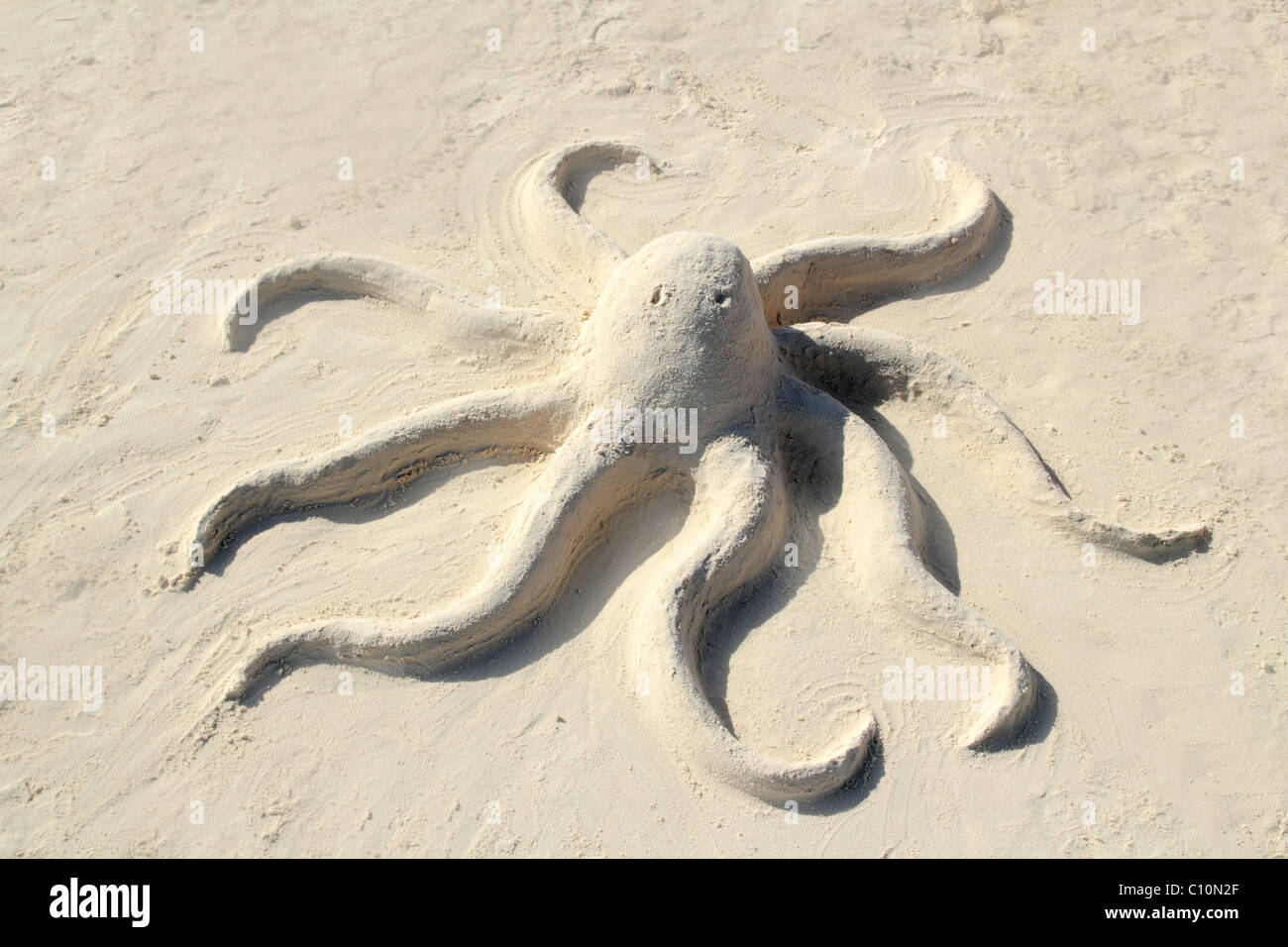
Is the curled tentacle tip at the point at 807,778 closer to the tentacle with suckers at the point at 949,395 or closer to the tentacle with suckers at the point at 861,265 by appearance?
the tentacle with suckers at the point at 949,395

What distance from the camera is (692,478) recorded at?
6242 millimetres

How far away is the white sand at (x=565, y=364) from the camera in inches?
213

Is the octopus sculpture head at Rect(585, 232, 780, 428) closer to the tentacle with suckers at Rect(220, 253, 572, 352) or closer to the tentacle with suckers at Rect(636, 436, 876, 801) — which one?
the tentacle with suckers at Rect(636, 436, 876, 801)

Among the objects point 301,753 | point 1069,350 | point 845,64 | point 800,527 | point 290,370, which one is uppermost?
point 845,64

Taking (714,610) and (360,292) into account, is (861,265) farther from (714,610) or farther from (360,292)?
(360,292)

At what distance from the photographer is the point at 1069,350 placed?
7496mm

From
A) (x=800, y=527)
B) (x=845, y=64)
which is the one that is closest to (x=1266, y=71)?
(x=845, y=64)

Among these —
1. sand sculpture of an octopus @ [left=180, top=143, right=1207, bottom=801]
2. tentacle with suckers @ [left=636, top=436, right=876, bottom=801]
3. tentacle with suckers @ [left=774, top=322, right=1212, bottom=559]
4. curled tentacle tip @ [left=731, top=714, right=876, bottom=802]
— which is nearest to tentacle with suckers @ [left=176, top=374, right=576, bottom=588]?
sand sculpture of an octopus @ [left=180, top=143, right=1207, bottom=801]

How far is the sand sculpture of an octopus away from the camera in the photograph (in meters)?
5.61

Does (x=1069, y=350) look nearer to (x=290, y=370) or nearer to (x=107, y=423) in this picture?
(x=290, y=370)

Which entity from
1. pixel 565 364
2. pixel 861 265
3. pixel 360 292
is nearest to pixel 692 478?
pixel 565 364

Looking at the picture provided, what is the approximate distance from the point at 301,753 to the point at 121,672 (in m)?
1.25

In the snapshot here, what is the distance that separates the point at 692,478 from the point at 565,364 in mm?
1279

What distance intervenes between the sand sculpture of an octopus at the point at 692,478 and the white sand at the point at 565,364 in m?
0.16
